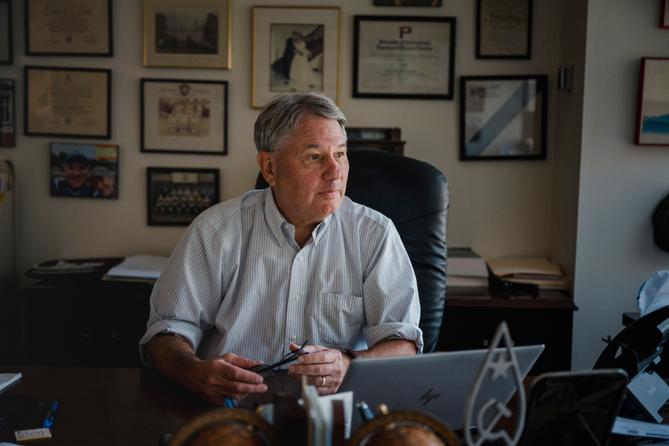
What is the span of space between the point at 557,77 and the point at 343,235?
148 cm

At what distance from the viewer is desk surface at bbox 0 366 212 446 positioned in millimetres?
1058

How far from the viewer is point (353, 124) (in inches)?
109

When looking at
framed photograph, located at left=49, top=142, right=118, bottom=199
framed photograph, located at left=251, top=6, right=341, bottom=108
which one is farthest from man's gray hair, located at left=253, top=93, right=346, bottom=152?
framed photograph, located at left=49, top=142, right=118, bottom=199

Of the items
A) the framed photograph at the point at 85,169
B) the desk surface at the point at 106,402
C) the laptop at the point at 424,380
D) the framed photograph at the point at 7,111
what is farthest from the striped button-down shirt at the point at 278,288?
the framed photograph at the point at 7,111

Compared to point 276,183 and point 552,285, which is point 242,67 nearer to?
point 276,183

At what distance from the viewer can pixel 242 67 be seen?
109 inches

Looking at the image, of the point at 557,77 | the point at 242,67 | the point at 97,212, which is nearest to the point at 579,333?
the point at 557,77

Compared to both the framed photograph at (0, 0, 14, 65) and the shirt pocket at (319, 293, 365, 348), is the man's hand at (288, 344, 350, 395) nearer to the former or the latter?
the shirt pocket at (319, 293, 365, 348)

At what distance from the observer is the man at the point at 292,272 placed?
1.59 m

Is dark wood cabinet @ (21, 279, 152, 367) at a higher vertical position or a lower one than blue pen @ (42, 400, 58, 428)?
lower

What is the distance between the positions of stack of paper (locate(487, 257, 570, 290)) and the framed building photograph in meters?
0.56

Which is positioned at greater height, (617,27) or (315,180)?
(617,27)

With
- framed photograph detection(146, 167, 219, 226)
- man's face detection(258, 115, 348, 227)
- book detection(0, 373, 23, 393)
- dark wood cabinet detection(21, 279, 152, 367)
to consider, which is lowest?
dark wood cabinet detection(21, 279, 152, 367)

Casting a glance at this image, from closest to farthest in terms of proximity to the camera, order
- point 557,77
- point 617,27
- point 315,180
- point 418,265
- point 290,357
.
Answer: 1. point 290,357
2. point 315,180
3. point 418,265
4. point 617,27
5. point 557,77
